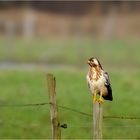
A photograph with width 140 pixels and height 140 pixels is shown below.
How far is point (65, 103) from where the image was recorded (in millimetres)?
17984

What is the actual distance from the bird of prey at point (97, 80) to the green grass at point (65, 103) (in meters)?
3.57

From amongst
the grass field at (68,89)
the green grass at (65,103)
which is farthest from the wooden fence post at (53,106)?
the grass field at (68,89)

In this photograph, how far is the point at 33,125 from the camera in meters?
15.3

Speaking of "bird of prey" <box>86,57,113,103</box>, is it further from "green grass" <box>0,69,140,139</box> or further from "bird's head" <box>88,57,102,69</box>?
"green grass" <box>0,69,140,139</box>

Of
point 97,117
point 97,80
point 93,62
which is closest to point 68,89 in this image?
point 97,80

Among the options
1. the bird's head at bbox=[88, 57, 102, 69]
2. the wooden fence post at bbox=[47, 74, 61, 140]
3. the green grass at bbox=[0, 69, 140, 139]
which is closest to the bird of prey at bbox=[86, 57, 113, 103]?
the bird's head at bbox=[88, 57, 102, 69]

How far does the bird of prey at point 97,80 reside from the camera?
971cm

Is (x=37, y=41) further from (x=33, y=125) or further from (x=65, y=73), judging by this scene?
(x=33, y=125)

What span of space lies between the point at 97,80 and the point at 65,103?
26.8 feet

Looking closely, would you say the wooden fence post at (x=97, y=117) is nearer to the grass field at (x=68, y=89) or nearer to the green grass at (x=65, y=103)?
the green grass at (x=65, y=103)

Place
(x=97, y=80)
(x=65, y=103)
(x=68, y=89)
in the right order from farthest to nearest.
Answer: (x=68, y=89), (x=65, y=103), (x=97, y=80)

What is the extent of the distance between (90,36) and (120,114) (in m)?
23.4

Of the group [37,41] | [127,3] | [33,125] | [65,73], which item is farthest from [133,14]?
[33,125]

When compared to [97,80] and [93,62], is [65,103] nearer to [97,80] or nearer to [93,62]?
[97,80]
